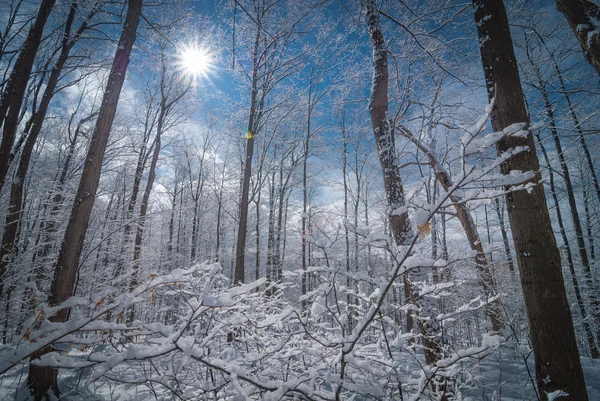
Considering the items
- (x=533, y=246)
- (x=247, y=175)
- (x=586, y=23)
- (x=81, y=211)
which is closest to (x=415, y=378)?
(x=533, y=246)

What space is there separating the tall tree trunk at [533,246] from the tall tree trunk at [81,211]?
4.68 m

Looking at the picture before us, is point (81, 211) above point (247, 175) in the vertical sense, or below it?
below

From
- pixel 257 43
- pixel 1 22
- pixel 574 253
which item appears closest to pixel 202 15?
pixel 257 43

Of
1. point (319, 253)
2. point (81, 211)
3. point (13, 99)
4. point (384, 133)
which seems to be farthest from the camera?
point (384, 133)

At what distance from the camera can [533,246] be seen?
2027 millimetres

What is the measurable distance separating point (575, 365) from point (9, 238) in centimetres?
881

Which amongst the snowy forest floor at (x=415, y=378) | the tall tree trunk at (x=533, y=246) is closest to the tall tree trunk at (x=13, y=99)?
the snowy forest floor at (x=415, y=378)

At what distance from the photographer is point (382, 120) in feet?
14.5

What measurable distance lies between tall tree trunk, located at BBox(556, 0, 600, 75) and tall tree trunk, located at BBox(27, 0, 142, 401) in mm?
5524

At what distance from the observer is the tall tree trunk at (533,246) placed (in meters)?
1.82

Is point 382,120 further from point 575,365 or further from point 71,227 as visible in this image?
point 71,227

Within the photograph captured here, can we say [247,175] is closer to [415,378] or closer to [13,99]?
[13,99]

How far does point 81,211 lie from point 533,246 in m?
5.08

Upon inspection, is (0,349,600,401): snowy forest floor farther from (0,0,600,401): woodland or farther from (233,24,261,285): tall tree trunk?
(233,24,261,285): tall tree trunk
